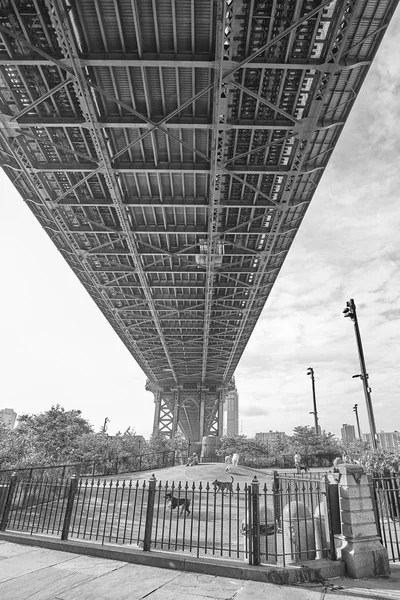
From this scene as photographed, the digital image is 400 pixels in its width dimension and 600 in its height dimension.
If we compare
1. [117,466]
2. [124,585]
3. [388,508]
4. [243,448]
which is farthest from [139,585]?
[243,448]

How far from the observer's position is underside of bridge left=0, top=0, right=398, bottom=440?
10.5 metres

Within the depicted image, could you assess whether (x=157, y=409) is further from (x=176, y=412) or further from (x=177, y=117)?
(x=177, y=117)

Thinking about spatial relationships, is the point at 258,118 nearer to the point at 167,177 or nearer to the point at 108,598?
the point at 167,177

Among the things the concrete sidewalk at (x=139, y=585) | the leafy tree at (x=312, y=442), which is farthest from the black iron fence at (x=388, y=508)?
the leafy tree at (x=312, y=442)

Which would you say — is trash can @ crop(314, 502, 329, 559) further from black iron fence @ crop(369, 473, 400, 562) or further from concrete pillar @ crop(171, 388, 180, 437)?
concrete pillar @ crop(171, 388, 180, 437)

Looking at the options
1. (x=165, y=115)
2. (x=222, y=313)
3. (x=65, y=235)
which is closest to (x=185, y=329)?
(x=222, y=313)

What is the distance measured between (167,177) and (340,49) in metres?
9.15

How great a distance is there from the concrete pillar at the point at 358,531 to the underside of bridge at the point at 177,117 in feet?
35.7

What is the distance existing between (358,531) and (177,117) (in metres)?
13.6

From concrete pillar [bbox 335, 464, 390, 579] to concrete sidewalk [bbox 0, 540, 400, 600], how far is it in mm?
215

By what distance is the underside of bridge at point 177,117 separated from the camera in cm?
1052

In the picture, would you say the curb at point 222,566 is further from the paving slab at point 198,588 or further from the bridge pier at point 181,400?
the bridge pier at point 181,400

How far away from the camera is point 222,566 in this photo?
6332mm

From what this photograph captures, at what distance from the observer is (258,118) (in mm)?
13836
